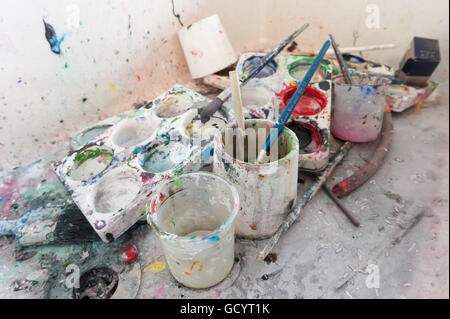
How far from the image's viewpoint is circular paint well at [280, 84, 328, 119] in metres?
1.47

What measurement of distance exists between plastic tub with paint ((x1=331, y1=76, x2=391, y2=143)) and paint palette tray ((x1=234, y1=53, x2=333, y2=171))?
7cm

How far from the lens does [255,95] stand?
159 centimetres

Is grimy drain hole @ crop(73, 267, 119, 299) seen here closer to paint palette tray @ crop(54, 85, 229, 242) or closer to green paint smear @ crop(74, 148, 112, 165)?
paint palette tray @ crop(54, 85, 229, 242)

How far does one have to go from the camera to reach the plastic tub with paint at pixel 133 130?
54.6 inches

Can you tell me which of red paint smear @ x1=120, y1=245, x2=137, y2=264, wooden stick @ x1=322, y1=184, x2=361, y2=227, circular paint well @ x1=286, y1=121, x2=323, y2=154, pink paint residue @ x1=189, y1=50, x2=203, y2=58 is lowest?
wooden stick @ x1=322, y1=184, x2=361, y2=227

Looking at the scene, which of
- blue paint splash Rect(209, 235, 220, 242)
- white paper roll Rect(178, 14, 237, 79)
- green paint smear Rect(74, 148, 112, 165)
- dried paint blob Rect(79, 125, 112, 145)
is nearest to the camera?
blue paint splash Rect(209, 235, 220, 242)

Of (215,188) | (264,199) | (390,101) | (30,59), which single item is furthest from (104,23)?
(390,101)

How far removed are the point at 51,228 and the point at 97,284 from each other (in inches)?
10.4

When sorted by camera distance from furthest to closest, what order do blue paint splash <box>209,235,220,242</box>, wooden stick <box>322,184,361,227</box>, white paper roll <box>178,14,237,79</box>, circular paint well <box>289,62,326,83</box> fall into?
white paper roll <box>178,14,237,79</box> → circular paint well <box>289,62,326,83</box> → wooden stick <box>322,184,361,227</box> → blue paint splash <box>209,235,220,242</box>

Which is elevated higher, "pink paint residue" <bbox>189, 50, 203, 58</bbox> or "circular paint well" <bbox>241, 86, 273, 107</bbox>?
"pink paint residue" <bbox>189, 50, 203, 58</bbox>

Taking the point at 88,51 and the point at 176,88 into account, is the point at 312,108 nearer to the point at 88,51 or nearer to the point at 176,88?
the point at 176,88

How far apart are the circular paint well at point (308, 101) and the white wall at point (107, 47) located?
2.53 ft

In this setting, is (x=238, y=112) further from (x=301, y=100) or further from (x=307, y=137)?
(x=301, y=100)

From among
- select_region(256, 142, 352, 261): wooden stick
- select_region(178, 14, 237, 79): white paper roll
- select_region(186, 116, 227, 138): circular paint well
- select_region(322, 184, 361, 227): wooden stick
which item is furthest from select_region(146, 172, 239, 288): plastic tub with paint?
select_region(178, 14, 237, 79): white paper roll
